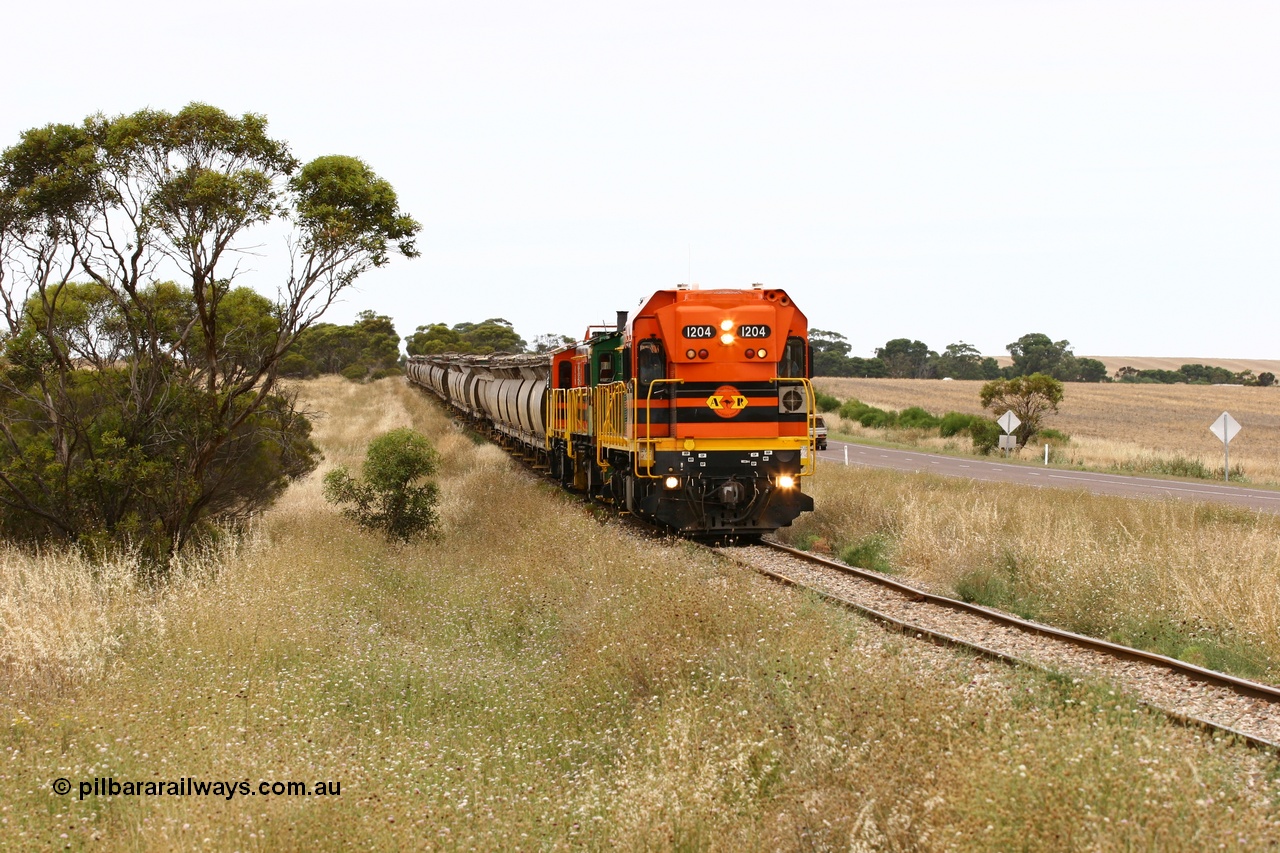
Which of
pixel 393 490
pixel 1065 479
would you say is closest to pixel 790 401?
pixel 393 490

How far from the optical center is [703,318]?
48.5 feet

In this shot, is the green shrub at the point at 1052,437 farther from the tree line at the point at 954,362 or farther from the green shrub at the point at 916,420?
the tree line at the point at 954,362

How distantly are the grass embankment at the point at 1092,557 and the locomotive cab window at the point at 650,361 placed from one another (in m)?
3.80

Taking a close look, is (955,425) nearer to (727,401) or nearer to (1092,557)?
(727,401)

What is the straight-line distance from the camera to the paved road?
25156 mm

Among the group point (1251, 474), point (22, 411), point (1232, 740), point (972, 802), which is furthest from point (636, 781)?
point (1251, 474)

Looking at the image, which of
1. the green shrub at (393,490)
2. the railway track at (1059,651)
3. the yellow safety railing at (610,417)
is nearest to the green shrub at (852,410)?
the yellow safety railing at (610,417)

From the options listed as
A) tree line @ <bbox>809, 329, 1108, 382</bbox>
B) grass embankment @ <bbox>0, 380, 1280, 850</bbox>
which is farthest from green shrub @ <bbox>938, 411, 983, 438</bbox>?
tree line @ <bbox>809, 329, 1108, 382</bbox>

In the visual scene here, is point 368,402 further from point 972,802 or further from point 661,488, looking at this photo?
point 972,802

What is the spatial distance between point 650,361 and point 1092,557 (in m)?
6.22

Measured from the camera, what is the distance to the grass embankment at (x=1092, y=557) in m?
10.0

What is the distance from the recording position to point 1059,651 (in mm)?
9445

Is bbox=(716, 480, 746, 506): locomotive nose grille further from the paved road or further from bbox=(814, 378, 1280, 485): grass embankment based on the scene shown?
bbox=(814, 378, 1280, 485): grass embankment

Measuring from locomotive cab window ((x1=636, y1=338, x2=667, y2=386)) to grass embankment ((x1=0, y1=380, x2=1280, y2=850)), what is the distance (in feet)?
9.91
